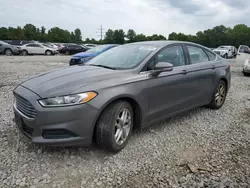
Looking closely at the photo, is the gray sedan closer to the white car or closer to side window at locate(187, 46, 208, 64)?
side window at locate(187, 46, 208, 64)

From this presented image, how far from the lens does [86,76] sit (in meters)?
2.92

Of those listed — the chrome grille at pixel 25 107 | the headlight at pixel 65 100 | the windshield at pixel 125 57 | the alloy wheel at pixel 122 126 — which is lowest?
the alloy wheel at pixel 122 126

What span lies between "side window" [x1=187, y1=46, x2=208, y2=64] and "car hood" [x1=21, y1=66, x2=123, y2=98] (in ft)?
5.78

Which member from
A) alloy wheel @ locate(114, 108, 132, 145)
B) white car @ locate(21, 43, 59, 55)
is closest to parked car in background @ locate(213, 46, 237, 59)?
white car @ locate(21, 43, 59, 55)

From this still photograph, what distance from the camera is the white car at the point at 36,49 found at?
79.8 feet

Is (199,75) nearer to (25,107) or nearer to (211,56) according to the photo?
(211,56)

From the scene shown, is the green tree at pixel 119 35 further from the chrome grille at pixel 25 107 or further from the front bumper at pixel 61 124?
the front bumper at pixel 61 124

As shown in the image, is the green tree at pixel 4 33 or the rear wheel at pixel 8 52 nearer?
the rear wheel at pixel 8 52

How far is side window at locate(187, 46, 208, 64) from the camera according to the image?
13.8ft

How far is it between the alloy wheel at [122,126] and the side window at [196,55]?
1.85m

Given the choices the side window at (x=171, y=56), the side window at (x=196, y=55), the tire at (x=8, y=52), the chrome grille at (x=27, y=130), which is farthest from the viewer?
the tire at (x=8, y=52)

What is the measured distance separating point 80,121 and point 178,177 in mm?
1269

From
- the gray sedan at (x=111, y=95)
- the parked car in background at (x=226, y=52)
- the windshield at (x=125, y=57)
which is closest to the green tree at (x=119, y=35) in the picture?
the parked car in background at (x=226, y=52)

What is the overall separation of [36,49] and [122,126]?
24.8 m
